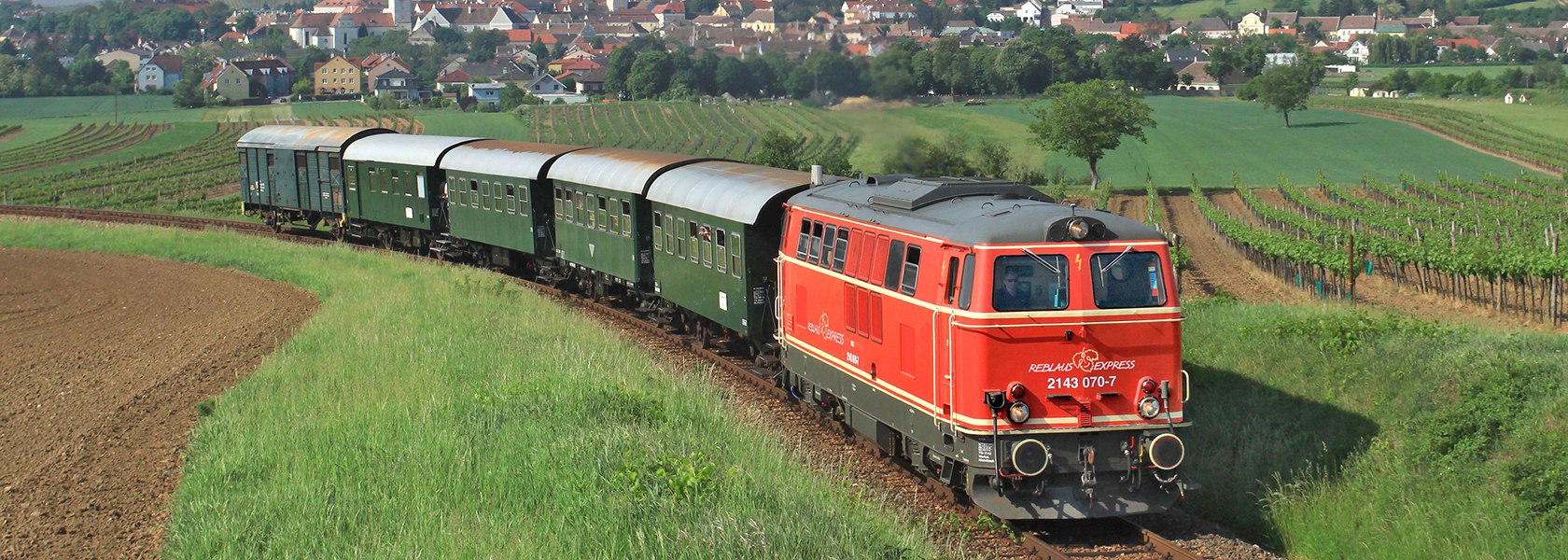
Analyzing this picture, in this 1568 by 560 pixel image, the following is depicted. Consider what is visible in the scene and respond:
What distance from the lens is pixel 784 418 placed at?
1889 centimetres

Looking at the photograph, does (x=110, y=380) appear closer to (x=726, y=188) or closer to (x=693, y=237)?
(x=693, y=237)

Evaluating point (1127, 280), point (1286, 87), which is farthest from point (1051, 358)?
point (1286, 87)

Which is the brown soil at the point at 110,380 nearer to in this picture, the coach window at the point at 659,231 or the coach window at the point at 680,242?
the coach window at the point at 659,231

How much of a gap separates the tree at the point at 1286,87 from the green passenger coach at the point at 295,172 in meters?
84.4

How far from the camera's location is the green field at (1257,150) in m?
82.6

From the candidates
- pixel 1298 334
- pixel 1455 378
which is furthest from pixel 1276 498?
pixel 1298 334

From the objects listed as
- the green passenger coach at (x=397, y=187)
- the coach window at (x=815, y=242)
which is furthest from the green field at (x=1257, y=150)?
the coach window at (x=815, y=242)

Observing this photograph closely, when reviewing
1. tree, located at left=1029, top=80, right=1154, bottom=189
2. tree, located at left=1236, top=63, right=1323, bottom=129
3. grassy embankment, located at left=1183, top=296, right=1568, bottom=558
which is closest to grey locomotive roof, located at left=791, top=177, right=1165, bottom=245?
grassy embankment, located at left=1183, top=296, right=1568, bottom=558

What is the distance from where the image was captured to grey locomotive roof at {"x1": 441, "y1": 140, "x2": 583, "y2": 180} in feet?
103

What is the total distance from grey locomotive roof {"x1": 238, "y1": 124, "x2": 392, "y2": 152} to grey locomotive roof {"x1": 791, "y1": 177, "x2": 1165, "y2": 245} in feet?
89.6

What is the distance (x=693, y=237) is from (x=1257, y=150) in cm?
8109

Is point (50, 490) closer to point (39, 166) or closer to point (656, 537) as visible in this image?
point (656, 537)

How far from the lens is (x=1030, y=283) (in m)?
13.2

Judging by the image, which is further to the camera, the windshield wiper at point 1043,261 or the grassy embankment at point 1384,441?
the grassy embankment at point 1384,441
